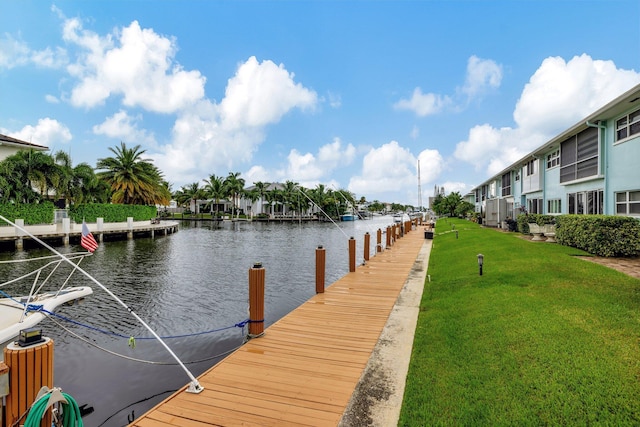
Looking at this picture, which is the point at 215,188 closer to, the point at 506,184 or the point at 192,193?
the point at 192,193

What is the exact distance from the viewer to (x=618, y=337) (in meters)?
5.42

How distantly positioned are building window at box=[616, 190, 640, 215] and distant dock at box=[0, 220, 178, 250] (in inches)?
1237

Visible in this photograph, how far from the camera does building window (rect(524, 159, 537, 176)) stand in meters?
26.6

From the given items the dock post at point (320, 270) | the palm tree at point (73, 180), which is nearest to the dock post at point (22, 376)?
the dock post at point (320, 270)

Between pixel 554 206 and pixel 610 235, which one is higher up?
pixel 554 206

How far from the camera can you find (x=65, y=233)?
103ft

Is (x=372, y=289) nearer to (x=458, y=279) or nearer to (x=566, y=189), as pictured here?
(x=458, y=279)

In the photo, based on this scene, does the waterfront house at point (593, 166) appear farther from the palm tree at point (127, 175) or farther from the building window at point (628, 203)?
the palm tree at point (127, 175)

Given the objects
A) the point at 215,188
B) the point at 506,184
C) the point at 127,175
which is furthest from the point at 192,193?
the point at 506,184

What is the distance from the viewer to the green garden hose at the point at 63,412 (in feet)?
9.86

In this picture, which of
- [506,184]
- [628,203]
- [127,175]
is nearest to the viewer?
[628,203]

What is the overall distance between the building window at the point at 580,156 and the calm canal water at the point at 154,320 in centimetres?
1371

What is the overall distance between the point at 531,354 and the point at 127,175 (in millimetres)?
55091

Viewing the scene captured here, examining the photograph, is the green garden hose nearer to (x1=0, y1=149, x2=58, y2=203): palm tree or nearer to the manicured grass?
the manicured grass
